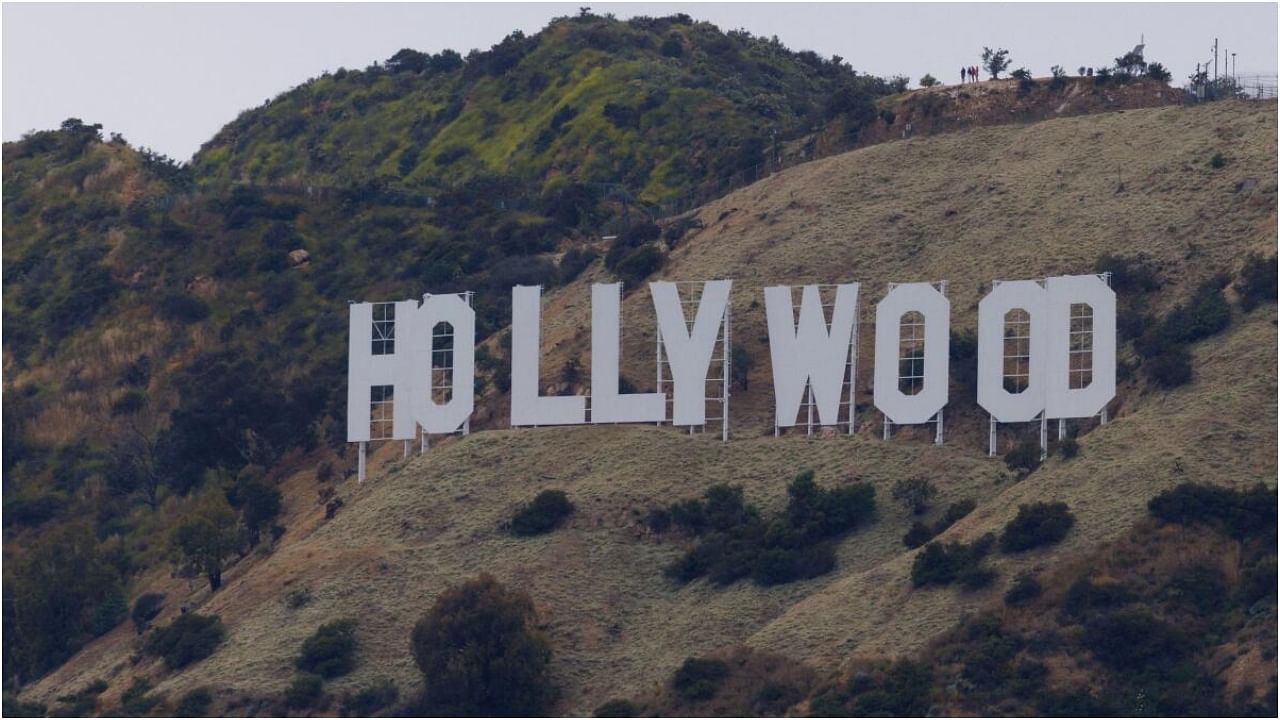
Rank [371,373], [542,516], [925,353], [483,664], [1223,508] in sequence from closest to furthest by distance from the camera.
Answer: [1223,508] → [483,664] → [925,353] → [542,516] → [371,373]

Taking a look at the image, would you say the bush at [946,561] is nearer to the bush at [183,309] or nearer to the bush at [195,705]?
the bush at [195,705]

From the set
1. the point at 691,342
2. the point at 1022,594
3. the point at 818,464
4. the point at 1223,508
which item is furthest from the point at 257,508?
the point at 1223,508

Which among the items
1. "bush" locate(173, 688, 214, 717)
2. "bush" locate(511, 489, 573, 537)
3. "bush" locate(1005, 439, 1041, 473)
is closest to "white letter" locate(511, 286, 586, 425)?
"bush" locate(511, 489, 573, 537)

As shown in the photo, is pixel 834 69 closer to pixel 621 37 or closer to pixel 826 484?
pixel 621 37

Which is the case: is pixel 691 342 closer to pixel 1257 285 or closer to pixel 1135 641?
pixel 1257 285

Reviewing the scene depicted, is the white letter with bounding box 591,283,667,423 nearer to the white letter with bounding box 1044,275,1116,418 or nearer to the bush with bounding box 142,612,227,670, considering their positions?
the white letter with bounding box 1044,275,1116,418

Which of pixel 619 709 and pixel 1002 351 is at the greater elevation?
pixel 1002 351
